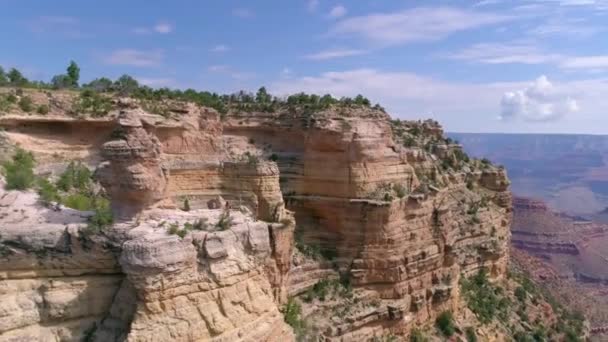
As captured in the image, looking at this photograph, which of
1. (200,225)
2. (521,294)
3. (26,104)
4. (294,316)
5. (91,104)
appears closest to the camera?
(200,225)

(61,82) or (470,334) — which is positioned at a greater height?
(61,82)

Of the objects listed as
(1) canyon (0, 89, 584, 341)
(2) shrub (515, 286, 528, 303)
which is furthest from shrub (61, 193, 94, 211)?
(2) shrub (515, 286, 528, 303)

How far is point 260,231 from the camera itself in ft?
51.0

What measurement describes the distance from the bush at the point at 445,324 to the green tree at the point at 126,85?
2102 centimetres

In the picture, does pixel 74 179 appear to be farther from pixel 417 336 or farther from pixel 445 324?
pixel 445 324

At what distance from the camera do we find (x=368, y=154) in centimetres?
2767

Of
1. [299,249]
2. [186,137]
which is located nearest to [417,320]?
[299,249]

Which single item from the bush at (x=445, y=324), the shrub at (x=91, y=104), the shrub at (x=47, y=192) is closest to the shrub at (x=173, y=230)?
the shrub at (x=47, y=192)

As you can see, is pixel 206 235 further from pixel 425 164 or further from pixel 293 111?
pixel 425 164

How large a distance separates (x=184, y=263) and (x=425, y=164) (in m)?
23.7

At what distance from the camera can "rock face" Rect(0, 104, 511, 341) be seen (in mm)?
13508

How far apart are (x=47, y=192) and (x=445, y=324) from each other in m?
21.7

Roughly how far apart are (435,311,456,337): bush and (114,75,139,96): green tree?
2102 cm

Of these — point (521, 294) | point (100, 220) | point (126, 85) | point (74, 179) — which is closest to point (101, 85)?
point (126, 85)
